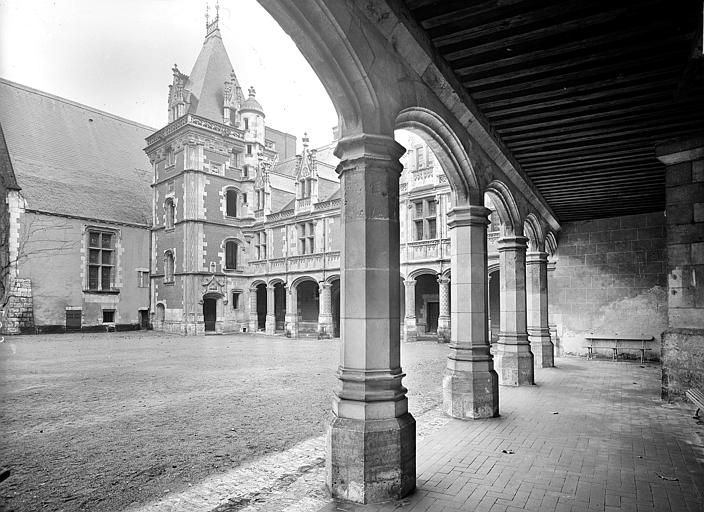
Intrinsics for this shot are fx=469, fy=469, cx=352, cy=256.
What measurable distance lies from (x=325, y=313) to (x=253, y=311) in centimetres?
665

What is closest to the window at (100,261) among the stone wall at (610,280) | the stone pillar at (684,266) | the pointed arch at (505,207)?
the stone wall at (610,280)

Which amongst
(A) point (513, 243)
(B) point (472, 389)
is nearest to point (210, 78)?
(A) point (513, 243)

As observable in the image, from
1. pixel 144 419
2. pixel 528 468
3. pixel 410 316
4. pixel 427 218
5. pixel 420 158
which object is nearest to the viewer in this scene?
pixel 528 468

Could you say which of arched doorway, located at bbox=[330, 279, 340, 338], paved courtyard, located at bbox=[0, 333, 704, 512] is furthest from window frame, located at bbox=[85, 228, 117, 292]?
paved courtyard, located at bbox=[0, 333, 704, 512]

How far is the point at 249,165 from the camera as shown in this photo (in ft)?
96.5

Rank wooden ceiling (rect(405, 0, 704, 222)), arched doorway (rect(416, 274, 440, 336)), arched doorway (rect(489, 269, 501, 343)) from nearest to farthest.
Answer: wooden ceiling (rect(405, 0, 704, 222)) < arched doorway (rect(489, 269, 501, 343)) < arched doorway (rect(416, 274, 440, 336))

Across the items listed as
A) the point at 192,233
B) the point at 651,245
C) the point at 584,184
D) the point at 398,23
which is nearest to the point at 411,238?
the point at 651,245

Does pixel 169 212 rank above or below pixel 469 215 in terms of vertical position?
above

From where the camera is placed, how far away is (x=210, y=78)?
29.8 metres

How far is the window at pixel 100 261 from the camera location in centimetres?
2666

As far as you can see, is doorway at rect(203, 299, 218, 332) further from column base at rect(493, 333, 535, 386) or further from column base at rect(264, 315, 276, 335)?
column base at rect(493, 333, 535, 386)

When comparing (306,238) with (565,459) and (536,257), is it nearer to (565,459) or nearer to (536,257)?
(536,257)

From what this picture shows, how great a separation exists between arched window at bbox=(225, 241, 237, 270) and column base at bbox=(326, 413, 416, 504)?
2570cm

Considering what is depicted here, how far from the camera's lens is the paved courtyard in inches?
150
